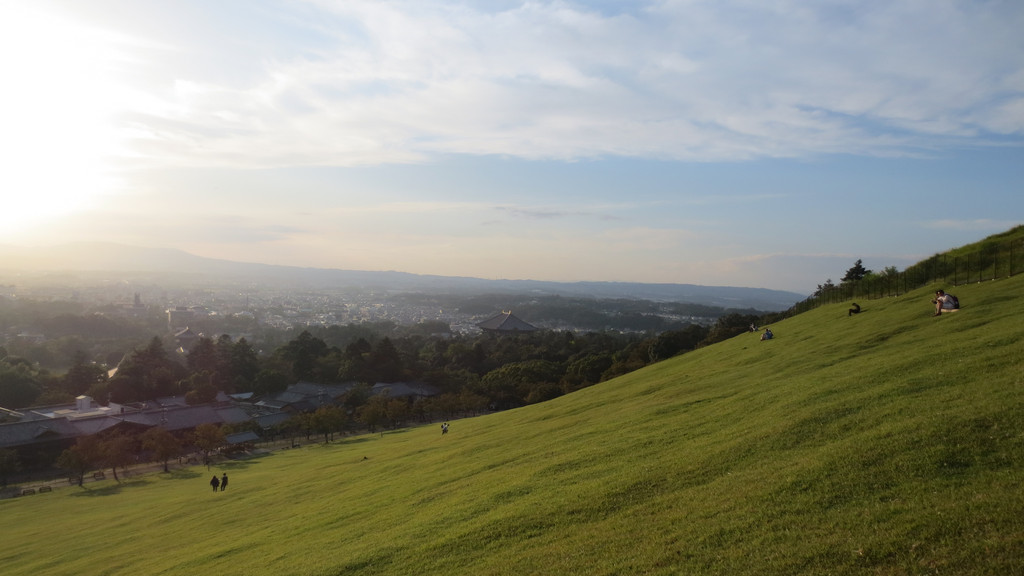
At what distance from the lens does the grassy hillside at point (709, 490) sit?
6113mm

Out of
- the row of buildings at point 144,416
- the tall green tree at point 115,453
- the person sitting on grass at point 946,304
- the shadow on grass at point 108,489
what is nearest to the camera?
the person sitting on grass at point 946,304

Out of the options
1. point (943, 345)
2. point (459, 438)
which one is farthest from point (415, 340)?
point (943, 345)

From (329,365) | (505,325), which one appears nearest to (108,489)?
(329,365)

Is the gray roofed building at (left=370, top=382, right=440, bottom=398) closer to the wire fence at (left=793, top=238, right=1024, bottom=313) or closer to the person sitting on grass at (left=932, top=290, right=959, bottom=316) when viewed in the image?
the wire fence at (left=793, top=238, right=1024, bottom=313)

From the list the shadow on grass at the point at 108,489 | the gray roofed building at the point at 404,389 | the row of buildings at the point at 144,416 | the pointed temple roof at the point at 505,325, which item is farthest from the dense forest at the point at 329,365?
the shadow on grass at the point at 108,489

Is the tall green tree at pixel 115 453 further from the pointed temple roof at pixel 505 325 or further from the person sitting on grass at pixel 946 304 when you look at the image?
the pointed temple roof at pixel 505 325

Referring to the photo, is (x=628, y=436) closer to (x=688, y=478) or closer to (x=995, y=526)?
(x=688, y=478)

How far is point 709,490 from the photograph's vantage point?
8.16 metres

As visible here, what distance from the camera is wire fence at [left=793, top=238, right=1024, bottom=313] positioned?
20406mm

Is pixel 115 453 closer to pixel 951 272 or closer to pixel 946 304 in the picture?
pixel 946 304

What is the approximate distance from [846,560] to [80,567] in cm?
1749

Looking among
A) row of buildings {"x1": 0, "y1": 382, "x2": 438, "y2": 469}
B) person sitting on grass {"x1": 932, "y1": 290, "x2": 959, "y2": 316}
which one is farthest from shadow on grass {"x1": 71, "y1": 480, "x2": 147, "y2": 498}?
person sitting on grass {"x1": 932, "y1": 290, "x2": 959, "y2": 316}

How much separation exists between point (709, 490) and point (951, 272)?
21.4 m

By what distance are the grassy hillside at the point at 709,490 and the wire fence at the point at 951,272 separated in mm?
2268
